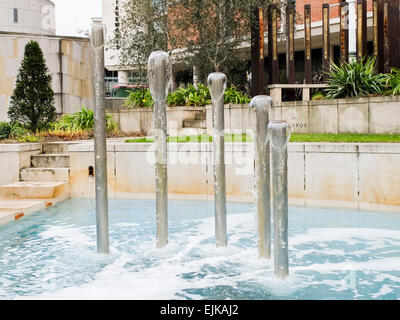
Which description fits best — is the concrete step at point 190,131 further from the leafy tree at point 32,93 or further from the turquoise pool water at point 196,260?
the turquoise pool water at point 196,260

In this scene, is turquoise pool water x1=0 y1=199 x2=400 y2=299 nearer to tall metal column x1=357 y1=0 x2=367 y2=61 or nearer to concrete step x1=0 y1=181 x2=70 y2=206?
concrete step x1=0 y1=181 x2=70 y2=206

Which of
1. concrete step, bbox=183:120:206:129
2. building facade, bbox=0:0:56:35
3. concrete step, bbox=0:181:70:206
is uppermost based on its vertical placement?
building facade, bbox=0:0:56:35

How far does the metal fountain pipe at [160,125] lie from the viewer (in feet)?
14.1


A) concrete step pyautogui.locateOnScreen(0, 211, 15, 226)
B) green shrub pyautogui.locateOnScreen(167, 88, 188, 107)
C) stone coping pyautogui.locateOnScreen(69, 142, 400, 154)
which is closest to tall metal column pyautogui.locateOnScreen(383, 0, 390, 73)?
green shrub pyautogui.locateOnScreen(167, 88, 188, 107)

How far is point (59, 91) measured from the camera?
703 inches

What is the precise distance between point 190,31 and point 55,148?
1122 cm

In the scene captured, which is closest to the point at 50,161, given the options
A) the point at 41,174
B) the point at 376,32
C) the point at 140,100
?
the point at 41,174

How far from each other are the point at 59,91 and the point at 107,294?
15267 mm

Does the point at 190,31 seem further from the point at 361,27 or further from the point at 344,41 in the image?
the point at 361,27

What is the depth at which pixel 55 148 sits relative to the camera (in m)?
10.1

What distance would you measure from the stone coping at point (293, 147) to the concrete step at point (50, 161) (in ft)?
2.23

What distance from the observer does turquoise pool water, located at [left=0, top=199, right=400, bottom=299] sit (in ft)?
12.7

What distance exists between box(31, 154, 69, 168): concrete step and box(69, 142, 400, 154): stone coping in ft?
2.23

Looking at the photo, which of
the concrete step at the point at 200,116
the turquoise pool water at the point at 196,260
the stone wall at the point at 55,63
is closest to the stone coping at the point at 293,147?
the turquoise pool water at the point at 196,260
